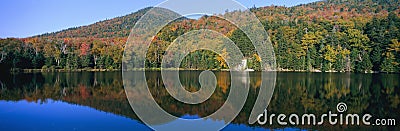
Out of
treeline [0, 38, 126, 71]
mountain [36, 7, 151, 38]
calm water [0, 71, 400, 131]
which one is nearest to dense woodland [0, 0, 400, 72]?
treeline [0, 38, 126, 71]

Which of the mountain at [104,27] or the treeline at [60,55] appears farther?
the mountain at [104,27]

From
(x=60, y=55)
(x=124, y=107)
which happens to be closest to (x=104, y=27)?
(x=60, y=55)

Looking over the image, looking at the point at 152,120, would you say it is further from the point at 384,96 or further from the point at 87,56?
the point at 87,56

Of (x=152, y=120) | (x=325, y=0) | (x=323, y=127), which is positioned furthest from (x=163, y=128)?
(x=325, y=0)

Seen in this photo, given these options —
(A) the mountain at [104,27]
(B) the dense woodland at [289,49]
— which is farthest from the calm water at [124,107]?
(A) the mountain at [104,27]

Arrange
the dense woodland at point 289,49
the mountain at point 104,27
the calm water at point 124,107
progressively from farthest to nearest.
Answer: the mountain at point 104,27 → the dense woodland at point 289,49 → the calm water at point 124,107

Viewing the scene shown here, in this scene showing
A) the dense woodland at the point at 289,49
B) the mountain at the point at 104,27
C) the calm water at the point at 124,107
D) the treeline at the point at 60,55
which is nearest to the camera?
the calm water at the point at 124,107

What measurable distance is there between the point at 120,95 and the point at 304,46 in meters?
32.1

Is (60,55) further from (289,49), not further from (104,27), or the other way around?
(104,27)

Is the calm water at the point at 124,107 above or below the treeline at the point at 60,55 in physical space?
below

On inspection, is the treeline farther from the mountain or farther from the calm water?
the mountain

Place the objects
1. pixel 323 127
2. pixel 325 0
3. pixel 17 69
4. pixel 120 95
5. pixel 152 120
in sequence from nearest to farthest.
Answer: pixel 323 127 → pixel 152 120 → pixel 120 95 → pixel 17 69 → pixel 325 0

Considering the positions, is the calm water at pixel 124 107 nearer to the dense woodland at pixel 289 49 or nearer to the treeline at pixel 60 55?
the dense woodland at pixel 289 49

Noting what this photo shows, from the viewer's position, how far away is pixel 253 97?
16297mm
